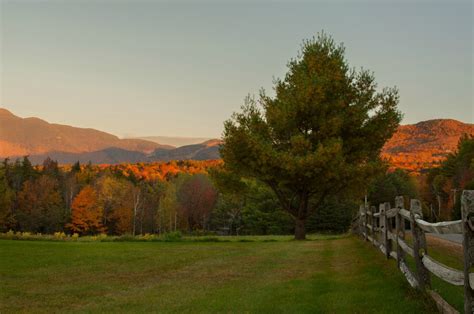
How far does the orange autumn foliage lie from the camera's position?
91.8 meters

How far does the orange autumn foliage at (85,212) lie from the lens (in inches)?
3615

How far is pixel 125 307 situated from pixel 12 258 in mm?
7590

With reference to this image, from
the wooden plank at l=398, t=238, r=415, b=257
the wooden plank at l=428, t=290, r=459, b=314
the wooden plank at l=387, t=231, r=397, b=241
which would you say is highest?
the wooden plank at l=398, t=238, r=415, b=257

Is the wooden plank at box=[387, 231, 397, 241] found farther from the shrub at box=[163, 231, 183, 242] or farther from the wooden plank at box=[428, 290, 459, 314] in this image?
the shrub at box=[163, 231, 183, 242]

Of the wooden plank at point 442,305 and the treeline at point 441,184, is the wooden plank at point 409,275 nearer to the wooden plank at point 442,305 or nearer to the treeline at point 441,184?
the wooden plank at point 442,305

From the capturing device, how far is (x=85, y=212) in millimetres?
92625

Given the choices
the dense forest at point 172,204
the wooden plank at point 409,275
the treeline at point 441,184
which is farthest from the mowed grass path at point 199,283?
the dense forest at point 172,204

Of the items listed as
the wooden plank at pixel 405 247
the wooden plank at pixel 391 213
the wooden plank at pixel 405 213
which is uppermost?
the wooden plank at pixel 405 213

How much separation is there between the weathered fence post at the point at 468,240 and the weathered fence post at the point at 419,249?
272 centimetres

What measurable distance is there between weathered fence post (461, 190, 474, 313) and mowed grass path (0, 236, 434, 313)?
5.86 ft

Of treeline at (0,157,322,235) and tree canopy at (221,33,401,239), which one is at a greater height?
tree canopy at (221,33,401,239)

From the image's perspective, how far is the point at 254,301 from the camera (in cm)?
873

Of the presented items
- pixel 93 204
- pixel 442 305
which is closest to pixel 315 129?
pixel 442 305

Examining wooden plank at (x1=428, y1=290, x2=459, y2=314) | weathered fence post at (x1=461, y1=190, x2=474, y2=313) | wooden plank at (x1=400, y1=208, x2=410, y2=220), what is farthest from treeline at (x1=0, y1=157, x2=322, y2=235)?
weathered fence post at (x1=461, y1=190, x2=474, y2=313)
